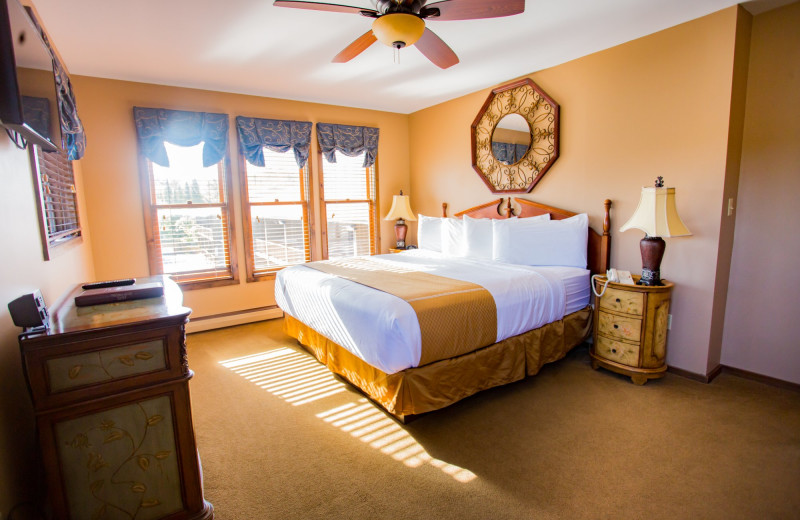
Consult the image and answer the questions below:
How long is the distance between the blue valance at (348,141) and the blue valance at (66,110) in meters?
2.48

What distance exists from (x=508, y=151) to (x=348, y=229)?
2.31 m

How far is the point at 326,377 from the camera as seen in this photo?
10.5 ft

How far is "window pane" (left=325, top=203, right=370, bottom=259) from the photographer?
526cm

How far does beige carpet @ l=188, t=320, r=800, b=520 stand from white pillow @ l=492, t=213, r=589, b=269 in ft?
3.30

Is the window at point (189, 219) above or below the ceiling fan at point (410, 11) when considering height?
below

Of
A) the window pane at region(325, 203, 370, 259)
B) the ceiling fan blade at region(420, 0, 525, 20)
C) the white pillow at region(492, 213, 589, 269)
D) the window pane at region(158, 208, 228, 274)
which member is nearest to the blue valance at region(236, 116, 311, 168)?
the window pane at region(325, 203, 370, 259)

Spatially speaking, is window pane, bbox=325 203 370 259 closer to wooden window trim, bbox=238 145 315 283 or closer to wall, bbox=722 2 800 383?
wooden window trim, bbox=238 145 315 283

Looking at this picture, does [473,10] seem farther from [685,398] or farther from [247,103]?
[247,103]

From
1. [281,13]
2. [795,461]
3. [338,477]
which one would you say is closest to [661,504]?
[795,461]

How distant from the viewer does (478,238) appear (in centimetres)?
415

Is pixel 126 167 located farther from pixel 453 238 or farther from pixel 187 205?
pixel 453 238

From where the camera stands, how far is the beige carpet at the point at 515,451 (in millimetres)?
1817

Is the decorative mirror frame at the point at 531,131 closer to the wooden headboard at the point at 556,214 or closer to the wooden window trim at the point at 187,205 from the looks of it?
the wooden headboard at the point at 556,214

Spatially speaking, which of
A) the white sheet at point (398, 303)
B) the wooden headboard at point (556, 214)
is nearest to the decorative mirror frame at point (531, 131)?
the wooden headboard at point (556, 214)
